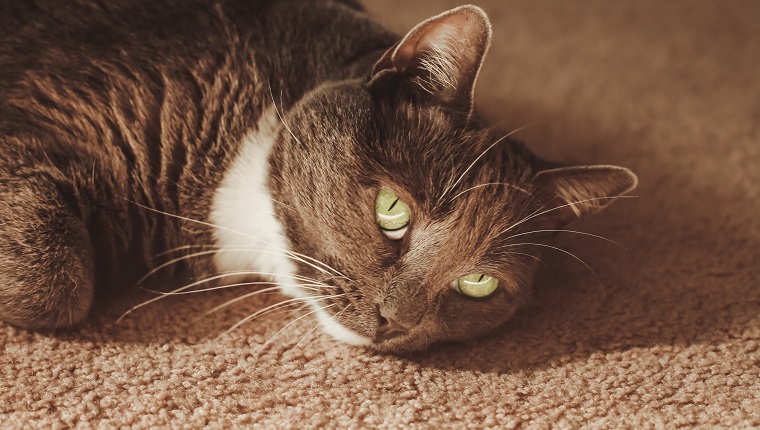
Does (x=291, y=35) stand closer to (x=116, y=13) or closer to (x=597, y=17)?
(x=116, y=13)

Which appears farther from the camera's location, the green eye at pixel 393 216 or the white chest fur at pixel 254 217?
the white chest fur at pixel 254 217

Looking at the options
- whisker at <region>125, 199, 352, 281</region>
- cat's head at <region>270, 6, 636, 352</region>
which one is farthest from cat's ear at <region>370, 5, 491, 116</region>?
whisker at <region>125, 199, 352, 281</region>

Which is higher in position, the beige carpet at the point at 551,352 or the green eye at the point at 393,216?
the green eye at the point at 393,216

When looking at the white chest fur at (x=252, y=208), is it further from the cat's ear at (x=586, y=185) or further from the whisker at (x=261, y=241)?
the cat's ear at (x=586, y=185)

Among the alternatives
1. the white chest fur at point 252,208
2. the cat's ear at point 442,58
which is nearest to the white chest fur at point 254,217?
the white chest fur at point 252,208

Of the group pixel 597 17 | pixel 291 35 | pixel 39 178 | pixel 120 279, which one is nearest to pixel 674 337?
pixel 291 35

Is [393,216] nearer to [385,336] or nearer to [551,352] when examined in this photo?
[385,336]
